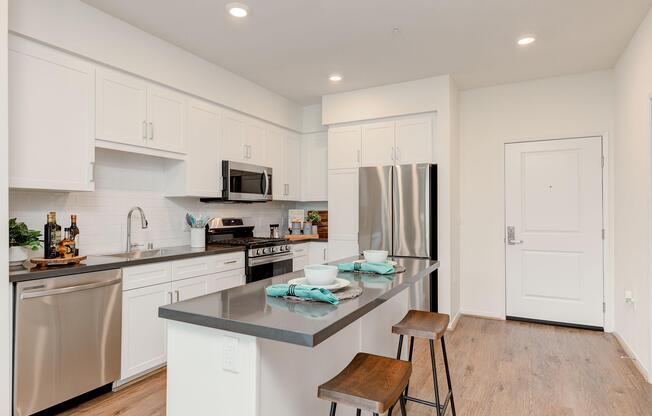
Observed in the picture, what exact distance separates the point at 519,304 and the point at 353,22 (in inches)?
138

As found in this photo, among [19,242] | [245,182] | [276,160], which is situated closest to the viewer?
[19,242]

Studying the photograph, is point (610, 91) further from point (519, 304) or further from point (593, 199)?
point (519, 304)

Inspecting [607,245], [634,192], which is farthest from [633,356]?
[634,192]

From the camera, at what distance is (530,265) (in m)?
4.28

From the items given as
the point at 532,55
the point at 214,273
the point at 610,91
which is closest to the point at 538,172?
the point at 610,91

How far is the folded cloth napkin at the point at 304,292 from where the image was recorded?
1.38 metres

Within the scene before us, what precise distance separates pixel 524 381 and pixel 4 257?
3425 millimetres

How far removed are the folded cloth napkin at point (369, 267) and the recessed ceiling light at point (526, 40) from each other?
244 centimetres

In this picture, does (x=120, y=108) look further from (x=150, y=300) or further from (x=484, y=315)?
(x=484, y=315)

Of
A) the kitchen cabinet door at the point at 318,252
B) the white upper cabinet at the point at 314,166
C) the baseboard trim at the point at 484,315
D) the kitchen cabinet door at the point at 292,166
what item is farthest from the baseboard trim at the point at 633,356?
the kitchen cabinet door at the point at 292,166

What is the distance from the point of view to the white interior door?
400 centimetres

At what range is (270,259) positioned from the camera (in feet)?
13.1

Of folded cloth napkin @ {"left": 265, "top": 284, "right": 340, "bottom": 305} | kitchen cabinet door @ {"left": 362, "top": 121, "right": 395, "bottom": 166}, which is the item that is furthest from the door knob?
folded cloth napkin @ {"left": 265, "top": 284, "right": 340, "bottom": 305}

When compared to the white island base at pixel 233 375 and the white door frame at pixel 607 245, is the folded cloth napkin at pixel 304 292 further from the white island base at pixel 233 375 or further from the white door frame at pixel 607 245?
the white door frame at pixel 607 245
